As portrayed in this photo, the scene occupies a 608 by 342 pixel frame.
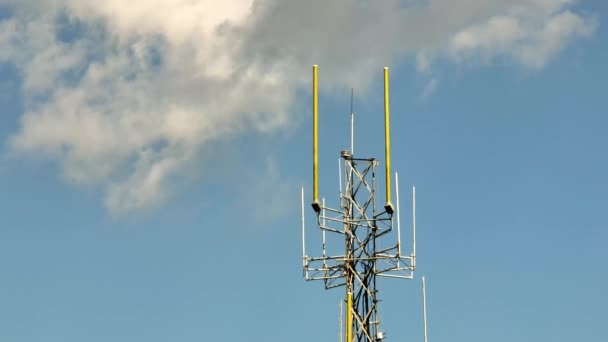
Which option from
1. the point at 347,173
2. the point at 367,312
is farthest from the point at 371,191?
the point at 367,312

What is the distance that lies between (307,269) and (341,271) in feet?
4.83

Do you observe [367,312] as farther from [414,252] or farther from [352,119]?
[352,119]

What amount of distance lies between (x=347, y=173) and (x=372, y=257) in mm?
4006

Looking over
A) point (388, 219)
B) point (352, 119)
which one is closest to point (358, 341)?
point (388, 219)

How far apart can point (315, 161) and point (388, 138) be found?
317 cm

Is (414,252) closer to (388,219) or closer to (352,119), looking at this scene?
(388,219)

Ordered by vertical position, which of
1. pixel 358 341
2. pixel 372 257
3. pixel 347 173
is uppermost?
pixel 347 173

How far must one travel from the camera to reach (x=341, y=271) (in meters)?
55.0

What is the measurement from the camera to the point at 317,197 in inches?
2164

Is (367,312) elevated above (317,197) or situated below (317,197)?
below

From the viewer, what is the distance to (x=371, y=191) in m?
56.3

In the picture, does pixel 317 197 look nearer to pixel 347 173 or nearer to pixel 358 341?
pixel 347 173

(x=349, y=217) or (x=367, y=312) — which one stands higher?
(x=349, y=217)

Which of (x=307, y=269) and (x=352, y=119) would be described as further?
(x=352, y=119)
